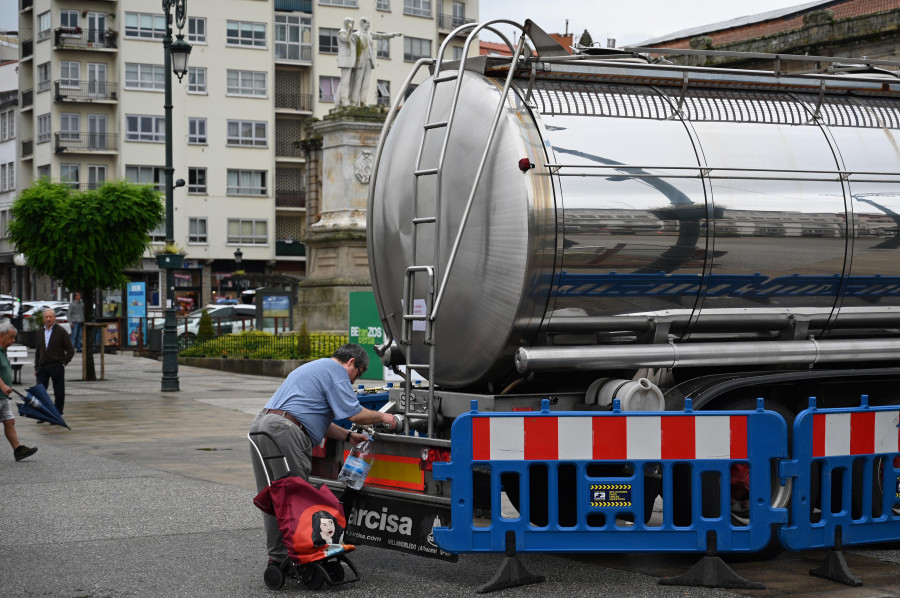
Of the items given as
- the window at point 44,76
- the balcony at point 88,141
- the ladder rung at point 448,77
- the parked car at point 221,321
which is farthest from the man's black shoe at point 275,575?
the window at point 44,76

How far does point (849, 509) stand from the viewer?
802 cm

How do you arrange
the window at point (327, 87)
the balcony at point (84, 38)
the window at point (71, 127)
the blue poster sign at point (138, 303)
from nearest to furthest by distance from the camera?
the blue poster sign at point (138, 303), the balcony at point (84, 38), the window at point (71, 127), the window at point (327, 87)

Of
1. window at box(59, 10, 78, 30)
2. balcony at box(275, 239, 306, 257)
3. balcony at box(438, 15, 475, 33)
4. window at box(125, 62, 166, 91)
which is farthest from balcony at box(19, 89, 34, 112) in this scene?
balcony at box(438, 15, 475, 33)

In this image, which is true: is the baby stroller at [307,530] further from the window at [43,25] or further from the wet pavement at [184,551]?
the window at [43,25]

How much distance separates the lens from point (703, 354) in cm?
854

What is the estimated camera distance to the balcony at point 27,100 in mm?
72875

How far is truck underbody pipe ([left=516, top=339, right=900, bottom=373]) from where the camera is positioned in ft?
26.5

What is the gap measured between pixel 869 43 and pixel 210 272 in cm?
4441

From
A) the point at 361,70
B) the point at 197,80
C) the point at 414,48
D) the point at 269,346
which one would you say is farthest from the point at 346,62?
the point at 414,48

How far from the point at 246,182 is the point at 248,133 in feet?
9.30

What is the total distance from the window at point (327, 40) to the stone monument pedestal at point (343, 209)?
40.9m

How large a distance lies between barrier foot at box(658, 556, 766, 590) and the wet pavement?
78 millimetres

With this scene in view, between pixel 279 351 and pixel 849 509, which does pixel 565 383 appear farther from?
pixel 279 351

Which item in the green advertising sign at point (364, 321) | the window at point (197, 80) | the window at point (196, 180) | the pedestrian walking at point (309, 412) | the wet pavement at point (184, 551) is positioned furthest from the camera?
the window at point (196, 180)
